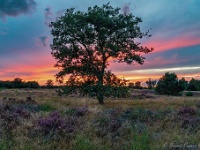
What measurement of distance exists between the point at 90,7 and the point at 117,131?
27342 millimetres

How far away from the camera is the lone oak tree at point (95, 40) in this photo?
33.2 metres

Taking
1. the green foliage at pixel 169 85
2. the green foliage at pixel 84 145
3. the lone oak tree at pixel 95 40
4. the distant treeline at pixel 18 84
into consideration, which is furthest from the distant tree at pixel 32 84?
the green foliage at pixel 84 145

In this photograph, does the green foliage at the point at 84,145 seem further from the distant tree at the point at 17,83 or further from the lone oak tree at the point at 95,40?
the distant tree at the point at 17,83

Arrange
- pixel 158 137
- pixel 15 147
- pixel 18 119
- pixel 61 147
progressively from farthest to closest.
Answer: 1. pixel 18 119
2. pixel 158 137
3. pixel 61 147
4. pixel 15 147

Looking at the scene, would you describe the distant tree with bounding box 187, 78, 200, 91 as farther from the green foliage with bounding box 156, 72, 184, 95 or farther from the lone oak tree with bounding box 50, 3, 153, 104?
the lone oak tree with bounding box 50, 3, 153, 104

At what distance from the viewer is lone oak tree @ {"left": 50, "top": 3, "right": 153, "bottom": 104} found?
109 ft

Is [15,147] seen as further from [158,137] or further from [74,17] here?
[74,17]

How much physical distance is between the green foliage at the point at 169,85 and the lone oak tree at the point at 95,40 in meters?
41.3

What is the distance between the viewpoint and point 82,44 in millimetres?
34438

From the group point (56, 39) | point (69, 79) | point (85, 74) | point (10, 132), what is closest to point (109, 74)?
point (85, 74)

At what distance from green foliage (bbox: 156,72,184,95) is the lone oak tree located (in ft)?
135

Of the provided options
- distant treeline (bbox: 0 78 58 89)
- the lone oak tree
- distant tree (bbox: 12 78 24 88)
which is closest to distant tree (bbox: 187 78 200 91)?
distant treeline (bbox: 0 78 58 89)

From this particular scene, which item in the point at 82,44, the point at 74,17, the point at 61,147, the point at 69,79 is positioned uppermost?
the point at 74,17

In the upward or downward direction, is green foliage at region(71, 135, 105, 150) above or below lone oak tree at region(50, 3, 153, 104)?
below
